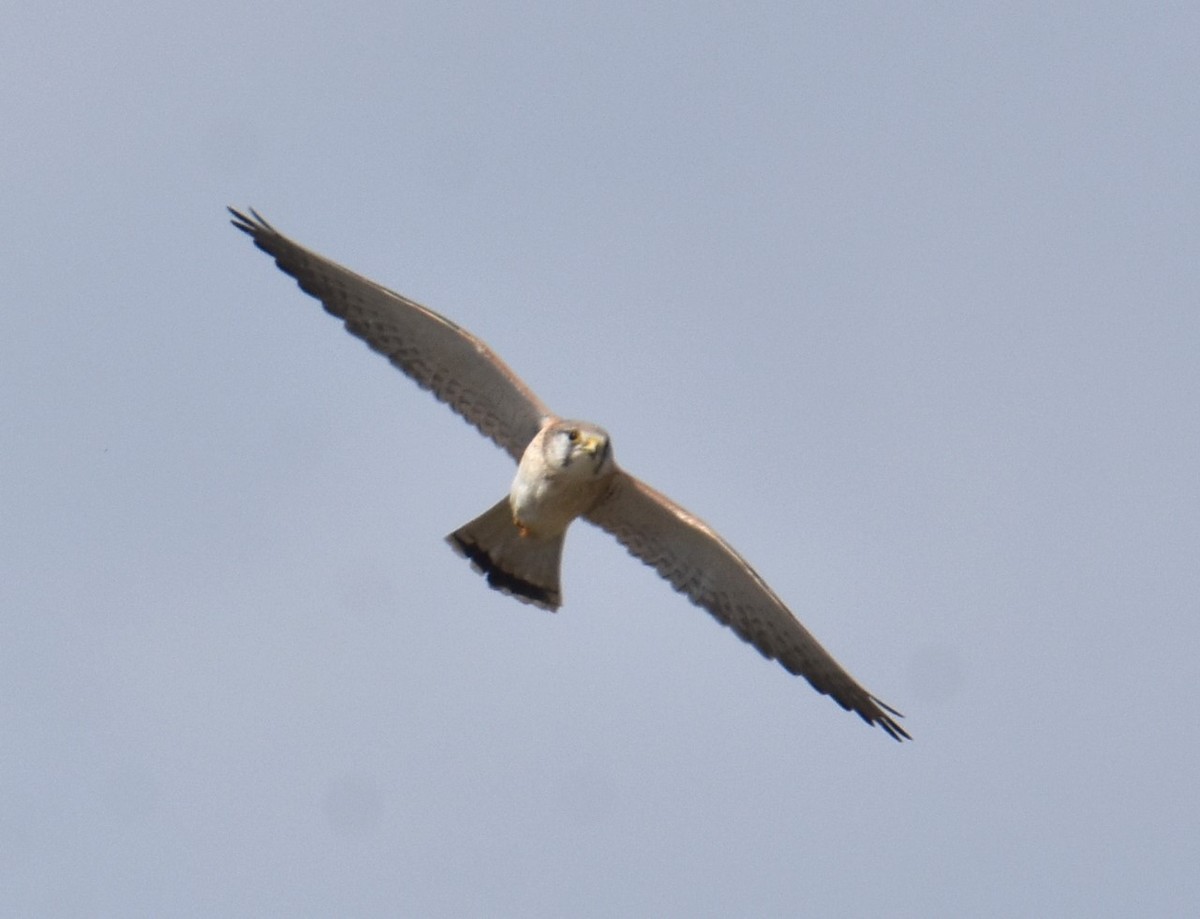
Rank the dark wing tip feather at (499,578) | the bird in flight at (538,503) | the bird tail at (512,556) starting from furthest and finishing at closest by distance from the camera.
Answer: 1. the dark wing tip feather at (499,578)
2. the bird tail at (512,556)
3. the bird in flight at (538,503)

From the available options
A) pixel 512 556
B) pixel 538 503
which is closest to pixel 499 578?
pixel 512 556

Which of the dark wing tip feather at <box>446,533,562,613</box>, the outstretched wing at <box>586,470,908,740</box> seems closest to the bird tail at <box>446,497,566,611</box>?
the dark wing tip feather at <box>446,533,562,613</box>

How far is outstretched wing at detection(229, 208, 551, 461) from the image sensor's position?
1322 cm

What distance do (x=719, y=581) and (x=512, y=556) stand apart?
1.42 metres

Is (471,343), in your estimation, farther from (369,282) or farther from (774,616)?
(774,616)

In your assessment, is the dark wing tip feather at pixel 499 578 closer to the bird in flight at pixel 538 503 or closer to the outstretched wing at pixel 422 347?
the bird in flight at pixel 538 503

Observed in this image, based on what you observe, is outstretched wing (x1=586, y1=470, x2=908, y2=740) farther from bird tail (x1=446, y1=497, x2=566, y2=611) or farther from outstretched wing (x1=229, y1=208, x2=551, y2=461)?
outstretched wing (x1=229, y1=208, x2=551, y2=461)

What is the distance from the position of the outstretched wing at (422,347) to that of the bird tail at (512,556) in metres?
0.56

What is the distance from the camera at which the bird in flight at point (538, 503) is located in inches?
516

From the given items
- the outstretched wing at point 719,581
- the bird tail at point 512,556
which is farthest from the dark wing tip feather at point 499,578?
the outstretched wing at point 719,581

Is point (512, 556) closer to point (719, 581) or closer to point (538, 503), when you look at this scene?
point (538, 503)

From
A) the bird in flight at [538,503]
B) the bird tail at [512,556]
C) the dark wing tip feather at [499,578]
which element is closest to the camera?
the bird in flight at [538,503]

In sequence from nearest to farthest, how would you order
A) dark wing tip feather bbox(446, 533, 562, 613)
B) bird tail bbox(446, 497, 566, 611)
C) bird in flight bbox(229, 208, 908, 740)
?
bird in flight bbox(229, 208, 908, 740) < bird tail bbox(446, 497, 566, 611) < dark wing tip feather bbox(446, 533, 562, 613)

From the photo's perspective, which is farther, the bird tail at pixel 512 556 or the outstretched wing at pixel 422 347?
the bird tail at pixel 512 556
